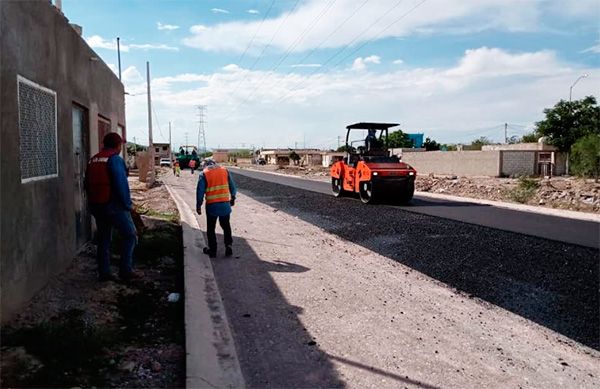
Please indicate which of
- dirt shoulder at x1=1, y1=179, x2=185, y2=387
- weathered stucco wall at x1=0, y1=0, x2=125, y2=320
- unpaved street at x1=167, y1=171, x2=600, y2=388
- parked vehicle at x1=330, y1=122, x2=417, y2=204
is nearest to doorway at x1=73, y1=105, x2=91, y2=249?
weathered stucco wall at x1=0, y1=0, x2=125, y2=320

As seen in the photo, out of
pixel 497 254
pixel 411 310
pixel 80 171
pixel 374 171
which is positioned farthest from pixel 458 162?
pixel 411 310

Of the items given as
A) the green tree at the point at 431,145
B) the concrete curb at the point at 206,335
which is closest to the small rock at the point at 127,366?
the concrete curb at the point at 206,335

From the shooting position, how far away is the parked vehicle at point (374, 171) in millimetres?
17172

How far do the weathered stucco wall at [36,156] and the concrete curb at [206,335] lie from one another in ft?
4.89

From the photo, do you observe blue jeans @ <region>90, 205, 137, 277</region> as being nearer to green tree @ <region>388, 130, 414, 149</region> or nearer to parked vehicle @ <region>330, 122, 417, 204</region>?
parked vehicle @ <region>330, 122, 417, 204</region>

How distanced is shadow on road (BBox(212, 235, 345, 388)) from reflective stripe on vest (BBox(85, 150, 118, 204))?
1.80 m

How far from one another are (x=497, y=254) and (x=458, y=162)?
118 feet

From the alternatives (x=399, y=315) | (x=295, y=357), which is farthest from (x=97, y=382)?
(x=399, y=315)

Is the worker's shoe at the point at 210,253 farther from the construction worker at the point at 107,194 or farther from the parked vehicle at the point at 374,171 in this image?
the parked vehicle at the point at 374,171

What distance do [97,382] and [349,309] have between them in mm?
2900

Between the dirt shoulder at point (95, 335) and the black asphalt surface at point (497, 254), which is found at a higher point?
the dirt shoulder at point (95, 335)

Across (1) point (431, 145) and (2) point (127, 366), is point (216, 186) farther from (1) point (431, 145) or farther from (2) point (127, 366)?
(1) point (431, 145)

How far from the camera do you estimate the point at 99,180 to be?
598 centimetres

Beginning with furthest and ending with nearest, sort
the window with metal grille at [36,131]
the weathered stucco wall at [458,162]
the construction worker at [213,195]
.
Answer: the weathered stucco wall at [458,162], the construction worker at [213,195], the window with metal grille at [36,131]
